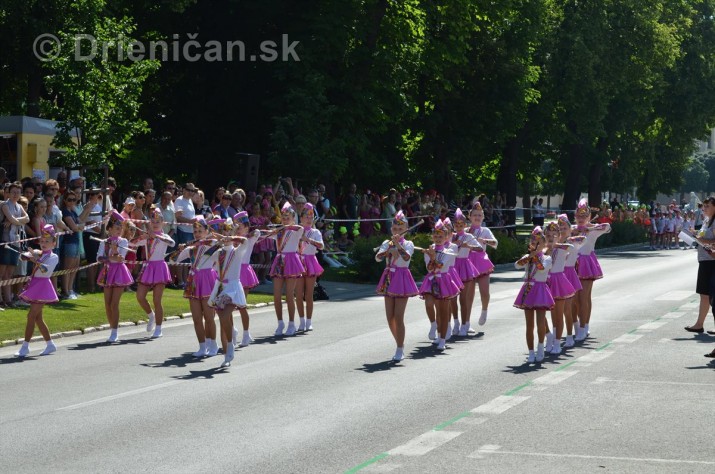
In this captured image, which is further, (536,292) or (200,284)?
(200,284)

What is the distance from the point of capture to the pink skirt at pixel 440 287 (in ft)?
57.3

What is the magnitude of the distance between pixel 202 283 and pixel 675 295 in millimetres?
14488

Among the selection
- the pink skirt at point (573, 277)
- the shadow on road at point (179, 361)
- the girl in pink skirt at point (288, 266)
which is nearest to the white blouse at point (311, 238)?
the girl in pink skirt at point (288, 266)

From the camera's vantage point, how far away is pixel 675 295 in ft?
91.8

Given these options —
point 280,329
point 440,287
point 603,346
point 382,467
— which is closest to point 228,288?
point 440,287

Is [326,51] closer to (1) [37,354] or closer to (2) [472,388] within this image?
(1) [37,354]

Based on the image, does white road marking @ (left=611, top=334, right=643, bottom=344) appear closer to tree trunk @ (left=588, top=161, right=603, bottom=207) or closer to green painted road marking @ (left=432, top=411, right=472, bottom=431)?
green painted road marking @ (left=432, top=411, right=472, bottom=431)

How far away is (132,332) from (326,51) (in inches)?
792

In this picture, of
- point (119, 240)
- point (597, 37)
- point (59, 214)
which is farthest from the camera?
point (597, 37)

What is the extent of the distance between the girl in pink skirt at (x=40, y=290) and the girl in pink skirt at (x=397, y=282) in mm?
4456

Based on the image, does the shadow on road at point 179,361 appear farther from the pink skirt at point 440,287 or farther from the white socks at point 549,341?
the white socks at point 549,341

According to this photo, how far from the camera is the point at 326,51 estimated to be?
38812mm

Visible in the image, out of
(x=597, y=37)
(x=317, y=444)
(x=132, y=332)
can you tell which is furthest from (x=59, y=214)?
(x=597, y=37)

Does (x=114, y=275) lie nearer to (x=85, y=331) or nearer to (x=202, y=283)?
(x=85, y=331)
